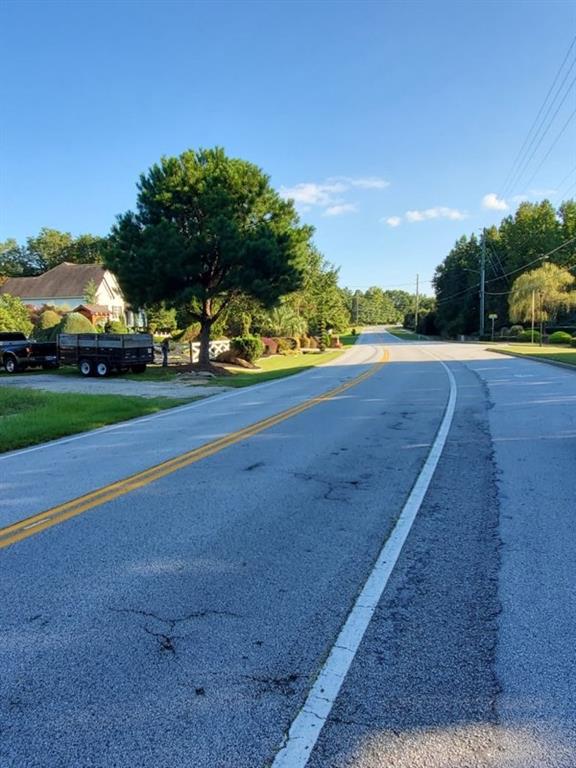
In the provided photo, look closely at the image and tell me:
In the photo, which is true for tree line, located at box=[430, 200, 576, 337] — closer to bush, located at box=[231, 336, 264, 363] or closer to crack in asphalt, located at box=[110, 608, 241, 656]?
bush, located at box=[231, 336, 264, 363]

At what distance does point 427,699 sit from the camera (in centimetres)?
274

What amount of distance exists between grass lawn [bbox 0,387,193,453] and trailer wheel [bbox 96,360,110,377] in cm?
767

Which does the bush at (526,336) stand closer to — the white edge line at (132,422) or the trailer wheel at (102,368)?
the white edge line at (132,422)

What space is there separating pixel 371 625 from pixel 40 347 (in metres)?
24.4

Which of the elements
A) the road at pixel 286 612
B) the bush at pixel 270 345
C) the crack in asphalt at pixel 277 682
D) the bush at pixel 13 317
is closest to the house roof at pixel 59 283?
the bush at pixel 13 317

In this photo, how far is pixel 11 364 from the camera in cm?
2467

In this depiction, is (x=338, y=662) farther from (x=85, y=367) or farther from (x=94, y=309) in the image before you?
(x=94, y=309)

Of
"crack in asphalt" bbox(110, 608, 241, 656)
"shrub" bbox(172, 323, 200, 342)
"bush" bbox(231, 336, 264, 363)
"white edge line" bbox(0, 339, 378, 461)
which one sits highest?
"shrub" bbox(172, 323, 200, 342)

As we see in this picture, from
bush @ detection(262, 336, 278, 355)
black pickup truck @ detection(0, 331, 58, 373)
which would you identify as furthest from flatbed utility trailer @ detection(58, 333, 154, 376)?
bush @ detection(262, 336, 278, 355)

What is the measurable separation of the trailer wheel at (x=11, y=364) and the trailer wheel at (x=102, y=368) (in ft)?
12.6

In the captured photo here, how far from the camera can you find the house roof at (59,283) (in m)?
64.7

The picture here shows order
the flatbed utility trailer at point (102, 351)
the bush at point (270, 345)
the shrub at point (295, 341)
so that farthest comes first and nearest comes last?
the shrub at point (295, 341), the bush at point (270, 345), the flatbed utility trailer at point (102, 351)

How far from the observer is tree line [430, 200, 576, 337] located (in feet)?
205

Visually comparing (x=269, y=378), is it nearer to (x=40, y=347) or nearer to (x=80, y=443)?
(x=40, y=347)
